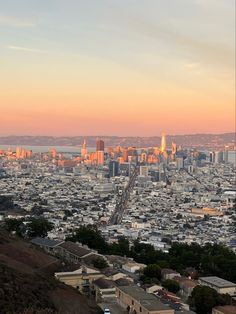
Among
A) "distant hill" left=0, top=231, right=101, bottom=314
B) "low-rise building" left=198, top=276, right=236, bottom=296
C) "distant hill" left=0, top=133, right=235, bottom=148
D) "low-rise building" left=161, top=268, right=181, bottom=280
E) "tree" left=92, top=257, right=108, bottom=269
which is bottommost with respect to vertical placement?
"low-rise building" left=198, top=276, right=236, bottom=296

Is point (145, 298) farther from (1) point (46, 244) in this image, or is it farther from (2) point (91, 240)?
(2) point (91, 240)

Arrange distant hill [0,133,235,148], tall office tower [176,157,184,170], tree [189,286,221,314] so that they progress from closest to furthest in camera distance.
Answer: tree [189,286,221,314], tall office tower [176,157,184,170], distant hill [0,133,235,148]

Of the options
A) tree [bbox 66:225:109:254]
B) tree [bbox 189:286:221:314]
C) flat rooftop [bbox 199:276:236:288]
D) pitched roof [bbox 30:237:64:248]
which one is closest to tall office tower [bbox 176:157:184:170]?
tree [bbox 66:225:109:254]

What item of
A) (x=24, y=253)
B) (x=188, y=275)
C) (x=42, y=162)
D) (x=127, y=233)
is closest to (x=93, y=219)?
(x=127, y=233)

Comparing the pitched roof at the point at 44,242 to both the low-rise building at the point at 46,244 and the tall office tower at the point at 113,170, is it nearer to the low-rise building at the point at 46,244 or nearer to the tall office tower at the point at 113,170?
the low-rise building at the point at 46,244

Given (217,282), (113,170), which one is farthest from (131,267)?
(113,170)

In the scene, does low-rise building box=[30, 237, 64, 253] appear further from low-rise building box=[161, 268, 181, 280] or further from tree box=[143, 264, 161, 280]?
low-rise building box=[161, 268, 181, 280]

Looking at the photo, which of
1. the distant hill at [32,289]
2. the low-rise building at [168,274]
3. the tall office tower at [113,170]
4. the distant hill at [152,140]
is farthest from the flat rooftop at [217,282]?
the distant hill at [152,140]
